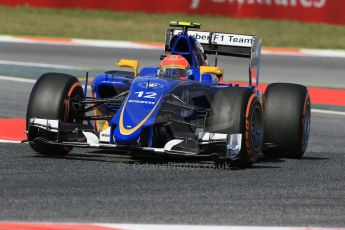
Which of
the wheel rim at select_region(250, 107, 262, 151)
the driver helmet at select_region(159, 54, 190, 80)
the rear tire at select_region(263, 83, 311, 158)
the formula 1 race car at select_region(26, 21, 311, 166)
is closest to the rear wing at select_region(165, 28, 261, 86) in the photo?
the formula 1 race car at select_region(26, 21, 311, 166)

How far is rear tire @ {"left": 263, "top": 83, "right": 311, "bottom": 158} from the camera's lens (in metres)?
11.1

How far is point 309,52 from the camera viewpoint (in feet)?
74.6

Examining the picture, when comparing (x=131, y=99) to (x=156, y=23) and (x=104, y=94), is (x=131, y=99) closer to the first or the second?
(x=104, y=94)

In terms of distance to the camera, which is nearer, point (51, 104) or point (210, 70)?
point (51, 104)

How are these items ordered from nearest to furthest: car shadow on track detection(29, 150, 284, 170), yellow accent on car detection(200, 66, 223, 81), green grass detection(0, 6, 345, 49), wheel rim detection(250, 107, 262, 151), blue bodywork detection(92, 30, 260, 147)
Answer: blue bodywork detection(92, 30, 260, 147) < car shadow on track detection(29, 150, 284, 170) < wheel rim detection(250, 107, 262, 151) < yellow accent on car detection(200, 66, 223, 81) < green grass detection(0, 6, 345, 49)

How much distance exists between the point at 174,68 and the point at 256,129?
3.50ft

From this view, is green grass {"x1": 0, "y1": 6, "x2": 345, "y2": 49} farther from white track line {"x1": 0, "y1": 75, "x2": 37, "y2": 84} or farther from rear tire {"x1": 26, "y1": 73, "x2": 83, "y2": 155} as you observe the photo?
rear tire {"x1": 26, "y1": 73, "x2": 83, "y2": 155}

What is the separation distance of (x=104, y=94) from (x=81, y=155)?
86 cm

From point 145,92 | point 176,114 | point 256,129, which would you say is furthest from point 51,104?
point 256,129

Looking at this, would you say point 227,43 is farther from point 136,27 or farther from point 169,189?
point 136,27

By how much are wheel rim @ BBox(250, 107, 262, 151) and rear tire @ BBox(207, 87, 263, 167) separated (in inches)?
2.1

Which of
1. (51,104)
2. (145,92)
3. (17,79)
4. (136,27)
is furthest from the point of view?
(136,27)

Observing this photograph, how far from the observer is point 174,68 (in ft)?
35.8

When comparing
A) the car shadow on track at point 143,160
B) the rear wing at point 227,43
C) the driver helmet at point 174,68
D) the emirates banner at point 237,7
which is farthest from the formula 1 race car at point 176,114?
the emirates banner at point 237,7
